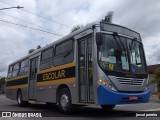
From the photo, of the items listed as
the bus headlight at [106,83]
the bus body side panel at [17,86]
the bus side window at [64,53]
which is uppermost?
the bus side window at [64,53]

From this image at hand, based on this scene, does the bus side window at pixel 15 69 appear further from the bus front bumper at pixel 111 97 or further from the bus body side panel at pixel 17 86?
the bus front bumper at pixel 111 97

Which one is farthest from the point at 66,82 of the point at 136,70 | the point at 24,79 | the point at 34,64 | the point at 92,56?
the point at 24,79

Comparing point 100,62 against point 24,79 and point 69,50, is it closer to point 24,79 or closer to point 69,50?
point 69,50

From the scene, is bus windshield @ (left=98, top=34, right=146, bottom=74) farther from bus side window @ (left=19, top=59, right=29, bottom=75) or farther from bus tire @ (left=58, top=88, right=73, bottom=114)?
bus side window @ (left=19, top=59, right=29, bottom=75)

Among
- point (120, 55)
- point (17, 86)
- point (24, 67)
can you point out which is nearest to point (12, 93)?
point (17, 86)

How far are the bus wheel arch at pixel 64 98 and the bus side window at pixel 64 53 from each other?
1091 millimetres

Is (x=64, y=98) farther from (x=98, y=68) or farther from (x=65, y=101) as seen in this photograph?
(x=98, y=68)

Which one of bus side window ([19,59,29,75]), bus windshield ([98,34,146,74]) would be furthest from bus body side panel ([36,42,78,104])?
bus side window ([19,59,29,75])

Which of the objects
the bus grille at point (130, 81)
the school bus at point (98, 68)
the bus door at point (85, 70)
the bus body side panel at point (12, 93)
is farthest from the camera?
the bus body side panel at point (12, 93)

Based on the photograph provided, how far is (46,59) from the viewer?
47.1ft

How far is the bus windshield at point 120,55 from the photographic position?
33.3 ft

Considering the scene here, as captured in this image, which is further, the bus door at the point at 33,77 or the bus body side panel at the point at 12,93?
the bus body side panel at the point at 12,93

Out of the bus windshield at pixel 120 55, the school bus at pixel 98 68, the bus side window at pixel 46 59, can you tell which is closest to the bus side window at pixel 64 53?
the school bus at pixel 98 68

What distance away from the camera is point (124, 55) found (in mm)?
10648
